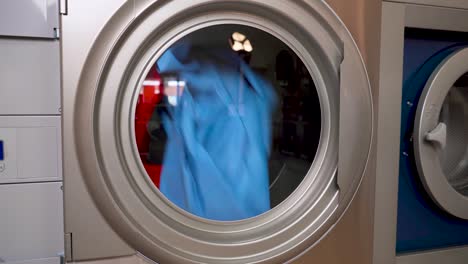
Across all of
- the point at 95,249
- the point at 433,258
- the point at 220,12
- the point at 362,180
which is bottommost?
the point at 433,258

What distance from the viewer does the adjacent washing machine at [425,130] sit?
839 mm

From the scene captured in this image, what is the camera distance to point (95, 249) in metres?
0.65

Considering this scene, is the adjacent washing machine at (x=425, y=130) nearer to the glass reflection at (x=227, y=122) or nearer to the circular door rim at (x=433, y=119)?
the circular door rim at (x=433, y=119)

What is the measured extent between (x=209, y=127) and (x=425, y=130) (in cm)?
52

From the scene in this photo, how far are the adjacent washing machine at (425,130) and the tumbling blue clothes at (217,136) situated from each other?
29 centimetres

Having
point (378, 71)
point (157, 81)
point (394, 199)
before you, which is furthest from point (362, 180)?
point (157, 81)

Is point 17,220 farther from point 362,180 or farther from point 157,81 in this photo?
point 362,180

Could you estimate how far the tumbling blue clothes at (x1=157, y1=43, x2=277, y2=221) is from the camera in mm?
756

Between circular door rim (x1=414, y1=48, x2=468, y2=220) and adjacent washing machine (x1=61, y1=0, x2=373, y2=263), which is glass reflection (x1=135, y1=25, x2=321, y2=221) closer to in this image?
adjacent washing machine (x1=61, y1=0, x2=373, y2=263)

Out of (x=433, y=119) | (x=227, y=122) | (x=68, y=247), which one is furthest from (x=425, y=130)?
(x=68, y=247)

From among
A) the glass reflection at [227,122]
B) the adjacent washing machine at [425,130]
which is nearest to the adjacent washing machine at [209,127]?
the glass reflection at [227,122]

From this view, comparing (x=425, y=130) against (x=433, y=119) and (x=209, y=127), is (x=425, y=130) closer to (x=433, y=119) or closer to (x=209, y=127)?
(x=433, y=119)

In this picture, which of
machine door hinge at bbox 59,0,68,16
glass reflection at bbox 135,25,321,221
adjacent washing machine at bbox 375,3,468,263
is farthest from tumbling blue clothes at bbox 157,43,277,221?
adjacent washing machine at bbox 375,3,468,263

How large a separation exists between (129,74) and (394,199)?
25.8 inches
